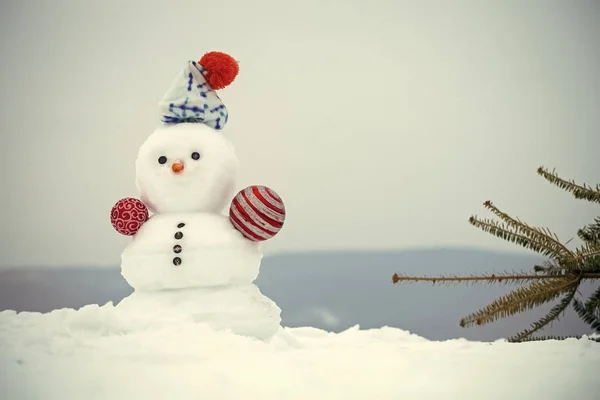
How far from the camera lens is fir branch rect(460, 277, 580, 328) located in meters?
0.48

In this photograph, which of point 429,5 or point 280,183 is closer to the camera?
point 429,5

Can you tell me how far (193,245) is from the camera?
1.02 m

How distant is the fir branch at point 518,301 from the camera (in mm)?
479

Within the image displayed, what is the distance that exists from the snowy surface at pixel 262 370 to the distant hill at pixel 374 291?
0.65m

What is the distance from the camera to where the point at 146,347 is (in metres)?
0.60

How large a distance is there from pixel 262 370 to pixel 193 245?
1.63ft

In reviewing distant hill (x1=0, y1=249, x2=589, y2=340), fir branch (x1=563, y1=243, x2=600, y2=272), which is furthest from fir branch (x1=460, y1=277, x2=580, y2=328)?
distant hill (x1=0, y1=249, x2=589, y2=340)

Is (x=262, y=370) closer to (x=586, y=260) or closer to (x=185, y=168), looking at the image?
(x=586, y=260)

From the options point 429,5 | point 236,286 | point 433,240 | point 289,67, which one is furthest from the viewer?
point 433,240

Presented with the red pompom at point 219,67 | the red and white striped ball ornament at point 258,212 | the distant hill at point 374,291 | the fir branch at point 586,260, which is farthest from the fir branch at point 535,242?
the distant hill at point 374,291

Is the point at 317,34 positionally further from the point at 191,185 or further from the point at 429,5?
the point at 191,185

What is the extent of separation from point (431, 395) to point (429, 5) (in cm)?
64

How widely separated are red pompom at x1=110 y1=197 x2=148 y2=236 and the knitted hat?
0.54 ft

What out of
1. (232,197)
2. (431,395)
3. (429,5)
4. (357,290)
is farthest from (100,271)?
(431,395)
